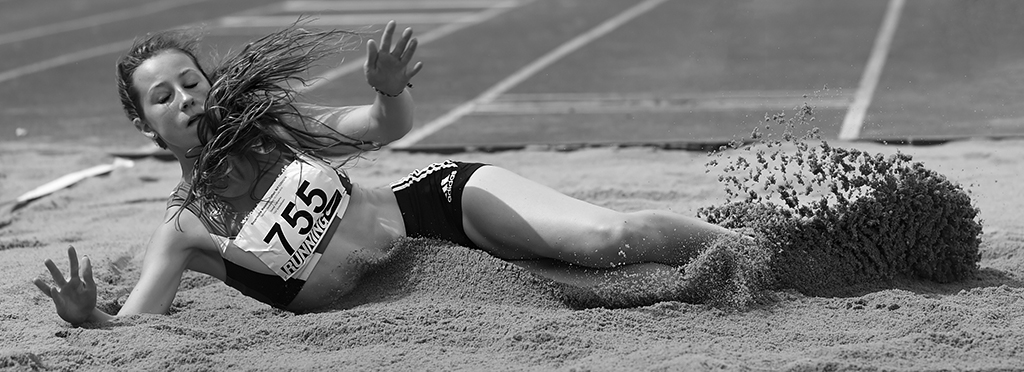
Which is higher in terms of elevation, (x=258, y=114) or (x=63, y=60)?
(x=258, y=114)

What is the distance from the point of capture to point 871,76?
8172mm

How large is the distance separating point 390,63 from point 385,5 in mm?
11594

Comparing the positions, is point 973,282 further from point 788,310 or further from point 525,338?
point 525,338

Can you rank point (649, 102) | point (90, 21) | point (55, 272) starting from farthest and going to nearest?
point (90, 21) → point (649, 102) → point (55, 272)

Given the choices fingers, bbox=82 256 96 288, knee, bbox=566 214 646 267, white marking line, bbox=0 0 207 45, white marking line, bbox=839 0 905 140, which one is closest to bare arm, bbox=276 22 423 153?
knee, bbox=566 214 646 267

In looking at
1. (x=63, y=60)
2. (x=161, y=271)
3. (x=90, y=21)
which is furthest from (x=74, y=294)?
(x=90, y=21)

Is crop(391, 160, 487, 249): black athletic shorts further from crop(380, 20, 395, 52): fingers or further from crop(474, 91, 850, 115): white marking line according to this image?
crop(474, 91, 850, 115): white marking line

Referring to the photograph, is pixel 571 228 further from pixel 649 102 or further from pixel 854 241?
pixel 649 102

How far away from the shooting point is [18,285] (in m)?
3.92

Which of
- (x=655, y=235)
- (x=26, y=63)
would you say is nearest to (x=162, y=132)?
(x=655, y=235)

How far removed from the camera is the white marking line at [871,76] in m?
6.55

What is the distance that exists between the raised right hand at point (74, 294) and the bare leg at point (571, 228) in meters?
1.13

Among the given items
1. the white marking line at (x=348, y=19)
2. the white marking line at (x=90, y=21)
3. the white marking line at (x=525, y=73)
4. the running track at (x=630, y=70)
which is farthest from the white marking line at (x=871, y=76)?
the white marking line at (x=90, y=21)

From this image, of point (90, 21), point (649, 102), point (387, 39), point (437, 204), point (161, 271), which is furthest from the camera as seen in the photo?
point (90, 21)
